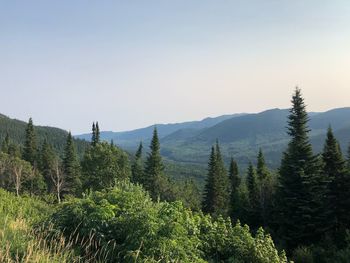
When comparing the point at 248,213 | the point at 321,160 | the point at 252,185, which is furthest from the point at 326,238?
the point at 252,185

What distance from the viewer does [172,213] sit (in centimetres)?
1045

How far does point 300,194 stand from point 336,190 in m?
3.51

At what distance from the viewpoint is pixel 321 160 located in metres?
41.7

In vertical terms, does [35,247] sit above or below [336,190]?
above

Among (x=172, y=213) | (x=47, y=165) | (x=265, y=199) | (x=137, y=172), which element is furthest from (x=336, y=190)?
(x=47, y=165)

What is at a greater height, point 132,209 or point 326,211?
point 132,209

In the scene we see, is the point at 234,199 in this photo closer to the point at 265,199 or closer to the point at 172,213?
the point at 265,199

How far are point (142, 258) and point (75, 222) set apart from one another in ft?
6.62

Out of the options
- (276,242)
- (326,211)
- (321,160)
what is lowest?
(276,242)

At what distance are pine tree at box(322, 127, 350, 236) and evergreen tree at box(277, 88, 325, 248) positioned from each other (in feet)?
3.31

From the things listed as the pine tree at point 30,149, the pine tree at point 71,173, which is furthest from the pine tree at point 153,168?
the pine tree at point 30,149

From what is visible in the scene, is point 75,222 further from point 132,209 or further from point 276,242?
point 276,242

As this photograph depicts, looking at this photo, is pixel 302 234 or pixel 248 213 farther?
pixel 248 213

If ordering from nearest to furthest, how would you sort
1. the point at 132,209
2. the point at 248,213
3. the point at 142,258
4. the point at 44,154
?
the point at 142,258 → the point at 132,209 → the point at 248,213 → the point at 44,154
